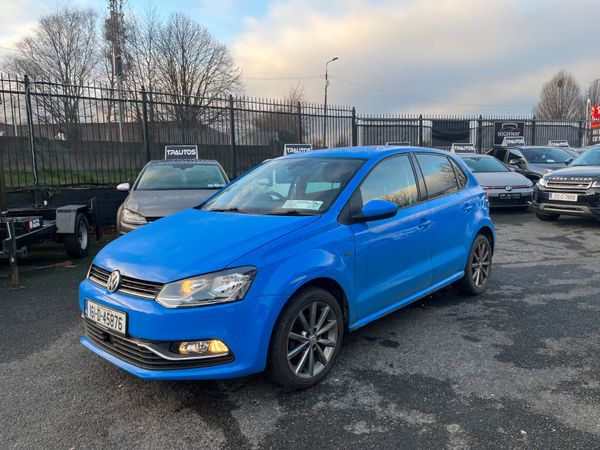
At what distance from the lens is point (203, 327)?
Answer: 2723mm

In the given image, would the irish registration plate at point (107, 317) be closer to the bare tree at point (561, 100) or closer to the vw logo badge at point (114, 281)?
the vw logo badge at point (114, 281)

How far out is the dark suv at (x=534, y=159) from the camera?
13172mm

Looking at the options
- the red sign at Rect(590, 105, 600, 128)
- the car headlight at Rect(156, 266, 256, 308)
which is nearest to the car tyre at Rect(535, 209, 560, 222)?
the car headlight at Rect(156, 266, 256, 308)

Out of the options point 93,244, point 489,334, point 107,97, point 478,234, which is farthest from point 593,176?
point 107,97

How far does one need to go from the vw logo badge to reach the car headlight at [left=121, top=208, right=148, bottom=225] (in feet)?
12.3

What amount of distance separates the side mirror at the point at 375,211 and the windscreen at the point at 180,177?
4816 mm

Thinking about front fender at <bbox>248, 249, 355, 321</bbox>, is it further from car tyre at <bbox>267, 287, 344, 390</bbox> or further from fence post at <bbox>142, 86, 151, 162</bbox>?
fence post at <bbox>142, 86, 151, 162</bbox>

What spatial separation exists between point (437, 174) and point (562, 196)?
19.3 feet

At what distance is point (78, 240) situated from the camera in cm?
742

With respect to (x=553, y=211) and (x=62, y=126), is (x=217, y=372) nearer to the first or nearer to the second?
(x=553, y=211)

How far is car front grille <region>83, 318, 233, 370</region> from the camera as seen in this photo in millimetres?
2797

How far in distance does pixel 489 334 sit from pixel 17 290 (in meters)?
5.44

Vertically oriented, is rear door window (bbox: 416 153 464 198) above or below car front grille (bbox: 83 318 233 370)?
above

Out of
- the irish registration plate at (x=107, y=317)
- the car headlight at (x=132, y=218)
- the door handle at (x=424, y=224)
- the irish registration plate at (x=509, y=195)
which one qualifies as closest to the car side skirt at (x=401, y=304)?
the door handle at (x=424, y=224)
